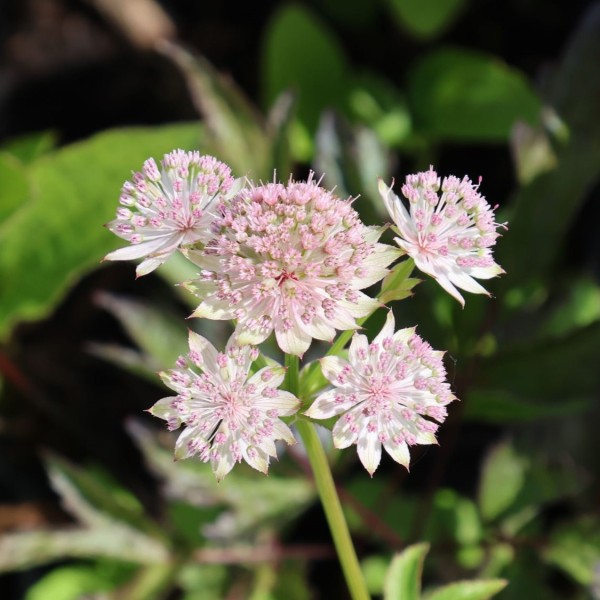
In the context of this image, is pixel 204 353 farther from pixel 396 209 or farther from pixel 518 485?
pixel 518 485

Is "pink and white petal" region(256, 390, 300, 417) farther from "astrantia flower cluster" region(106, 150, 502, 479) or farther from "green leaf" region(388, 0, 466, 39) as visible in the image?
"green leaf" region(388, 0, 466, 39)

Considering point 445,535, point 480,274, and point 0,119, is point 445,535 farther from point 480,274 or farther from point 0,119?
point 0,119

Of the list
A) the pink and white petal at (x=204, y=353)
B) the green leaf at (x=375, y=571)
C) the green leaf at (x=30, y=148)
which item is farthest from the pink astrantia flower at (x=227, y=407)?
Result: the green leaf at (x=30, y=148)

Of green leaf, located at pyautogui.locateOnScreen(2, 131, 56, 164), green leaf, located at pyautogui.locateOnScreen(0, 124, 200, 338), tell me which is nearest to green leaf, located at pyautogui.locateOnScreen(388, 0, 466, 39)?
green leaf, located at pyautogui.locateOnScreen(0, 124, 200, 338)

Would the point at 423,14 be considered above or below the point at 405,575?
above

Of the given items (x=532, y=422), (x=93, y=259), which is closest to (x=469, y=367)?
(x=532, y=422)

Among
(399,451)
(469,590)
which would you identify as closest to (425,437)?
(399,451)
